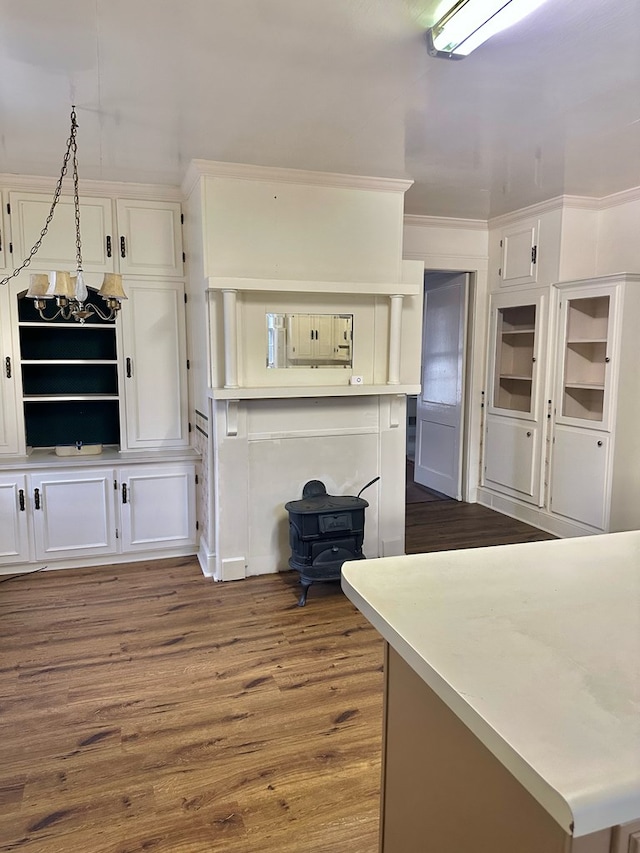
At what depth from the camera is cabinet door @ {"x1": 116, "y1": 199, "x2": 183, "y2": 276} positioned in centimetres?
395

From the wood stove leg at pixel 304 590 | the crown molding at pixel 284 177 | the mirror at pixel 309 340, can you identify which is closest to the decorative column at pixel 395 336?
the mirror at pixel 309 340

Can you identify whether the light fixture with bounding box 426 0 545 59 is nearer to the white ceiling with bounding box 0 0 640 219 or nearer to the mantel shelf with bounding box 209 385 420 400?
the white ceiling with bounding box 0 0 640 219

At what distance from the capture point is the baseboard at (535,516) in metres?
4.45

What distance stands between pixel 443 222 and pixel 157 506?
3327 mm

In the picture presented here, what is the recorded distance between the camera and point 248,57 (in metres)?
2.25

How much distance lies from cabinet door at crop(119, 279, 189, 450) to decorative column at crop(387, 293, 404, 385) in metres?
1.44

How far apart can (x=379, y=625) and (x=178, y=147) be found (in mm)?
2888

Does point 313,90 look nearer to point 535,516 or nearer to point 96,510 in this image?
point 96,510

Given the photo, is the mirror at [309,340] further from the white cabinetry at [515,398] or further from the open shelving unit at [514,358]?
the open shelving unit at [514,358]

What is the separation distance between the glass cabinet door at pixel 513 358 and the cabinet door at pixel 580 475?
61cm

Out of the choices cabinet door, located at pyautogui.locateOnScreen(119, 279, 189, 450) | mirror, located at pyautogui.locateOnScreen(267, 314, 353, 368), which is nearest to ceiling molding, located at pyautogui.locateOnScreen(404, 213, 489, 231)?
mirror, located at pyautogui.locateOnScreen(267, 314, 353, 368)

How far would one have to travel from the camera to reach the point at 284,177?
11.8ft

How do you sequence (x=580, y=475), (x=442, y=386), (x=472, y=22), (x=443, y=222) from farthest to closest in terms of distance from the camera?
(x=442, y=386) → (x=443, y=222) → (x=580, y=475) → (x=472, y=22)

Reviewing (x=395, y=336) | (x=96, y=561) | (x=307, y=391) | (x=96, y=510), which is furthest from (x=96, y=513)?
(x=395, y=336)
